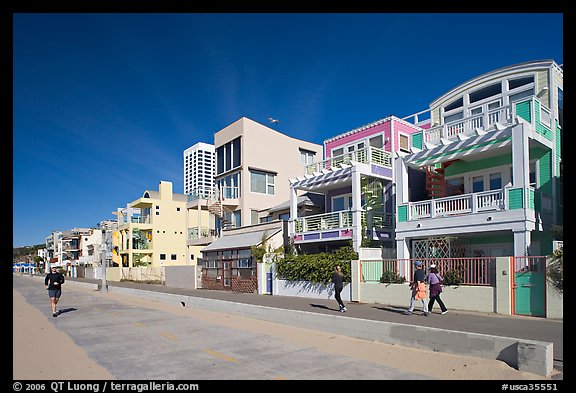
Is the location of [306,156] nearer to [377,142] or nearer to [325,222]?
[377,142]

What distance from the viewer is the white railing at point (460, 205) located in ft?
55.6

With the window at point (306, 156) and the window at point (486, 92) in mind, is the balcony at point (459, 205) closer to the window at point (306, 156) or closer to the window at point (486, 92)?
the window at point (486, 92)

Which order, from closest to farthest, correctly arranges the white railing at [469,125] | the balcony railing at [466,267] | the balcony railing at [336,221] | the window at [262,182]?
the balcony railing at [466,267] < the white railing at [469,125] < the balcony railing at [336,221] < the window at [262,182]

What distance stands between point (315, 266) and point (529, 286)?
9942mm

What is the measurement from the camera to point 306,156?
133ft

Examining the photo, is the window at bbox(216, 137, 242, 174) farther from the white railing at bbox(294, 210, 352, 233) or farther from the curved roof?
the curved roof

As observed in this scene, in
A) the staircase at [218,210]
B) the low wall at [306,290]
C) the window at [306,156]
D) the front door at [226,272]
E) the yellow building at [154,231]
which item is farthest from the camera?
the yellow building at [154,231]

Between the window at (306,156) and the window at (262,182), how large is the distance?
13.8 ft

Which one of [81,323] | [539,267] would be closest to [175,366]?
[81,323]

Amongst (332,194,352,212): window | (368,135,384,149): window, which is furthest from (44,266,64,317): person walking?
(368,135,384,149): window

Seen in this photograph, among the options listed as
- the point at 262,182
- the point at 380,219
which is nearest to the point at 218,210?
the point at 262,182

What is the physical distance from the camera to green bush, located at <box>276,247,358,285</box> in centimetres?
2034

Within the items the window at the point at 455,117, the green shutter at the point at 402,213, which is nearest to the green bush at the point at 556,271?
the green shutter at the point at 402,213

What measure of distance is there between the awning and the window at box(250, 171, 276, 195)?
5.22m
